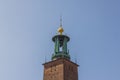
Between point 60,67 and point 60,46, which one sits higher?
point 60,46

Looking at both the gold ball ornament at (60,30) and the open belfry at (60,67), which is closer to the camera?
the open belfry at (60,67)

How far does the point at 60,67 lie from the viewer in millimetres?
43719

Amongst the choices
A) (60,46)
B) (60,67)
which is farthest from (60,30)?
(60,67)

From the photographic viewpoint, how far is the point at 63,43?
158 feet

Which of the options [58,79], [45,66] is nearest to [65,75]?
[58,79]

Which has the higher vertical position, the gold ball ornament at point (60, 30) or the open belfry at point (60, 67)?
the gold ball ornament at point (60, 30)

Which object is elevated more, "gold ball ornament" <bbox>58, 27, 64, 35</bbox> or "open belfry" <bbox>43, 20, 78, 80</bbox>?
"gold ball ornament" <bbox>58, 27, 64, 35</bbox>

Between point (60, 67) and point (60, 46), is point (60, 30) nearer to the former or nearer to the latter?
point (60, 46)

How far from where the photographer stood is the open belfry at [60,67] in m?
43.2

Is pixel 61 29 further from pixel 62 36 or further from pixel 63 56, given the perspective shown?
pixel 63 56

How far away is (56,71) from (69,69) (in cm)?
221

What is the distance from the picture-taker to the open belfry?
142 ft

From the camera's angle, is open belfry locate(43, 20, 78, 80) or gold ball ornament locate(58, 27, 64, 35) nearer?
open belfry locate(43, 20, 78, 80)

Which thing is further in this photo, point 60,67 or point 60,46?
point 60,46
